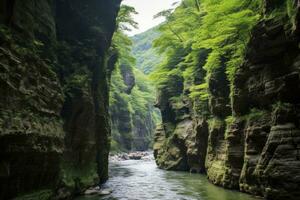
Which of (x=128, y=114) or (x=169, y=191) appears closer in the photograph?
(x=169, y=191)

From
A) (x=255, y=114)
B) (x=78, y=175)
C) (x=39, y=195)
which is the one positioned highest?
(x=255, y=114)

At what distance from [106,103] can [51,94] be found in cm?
1237

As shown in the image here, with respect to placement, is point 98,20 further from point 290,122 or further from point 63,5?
point 290,122

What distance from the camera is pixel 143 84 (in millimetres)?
87000

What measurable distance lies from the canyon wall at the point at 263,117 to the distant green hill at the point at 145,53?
94492 mm

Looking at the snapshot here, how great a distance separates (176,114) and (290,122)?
20.9 metres

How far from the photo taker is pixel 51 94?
13414 mm

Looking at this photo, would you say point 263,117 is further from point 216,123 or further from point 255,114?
point 216,123

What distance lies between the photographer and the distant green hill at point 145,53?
120750mm

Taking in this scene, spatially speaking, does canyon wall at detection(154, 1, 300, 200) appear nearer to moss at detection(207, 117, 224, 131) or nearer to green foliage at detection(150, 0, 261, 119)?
moss at detection(207, 117, 224, 131)

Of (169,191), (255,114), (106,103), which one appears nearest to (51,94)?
(169,191)

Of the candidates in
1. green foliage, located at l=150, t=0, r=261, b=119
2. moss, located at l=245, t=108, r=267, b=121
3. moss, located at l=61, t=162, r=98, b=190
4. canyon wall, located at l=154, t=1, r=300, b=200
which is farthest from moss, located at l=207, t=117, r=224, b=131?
moss, located at l=61, t=162, r=98, b=190

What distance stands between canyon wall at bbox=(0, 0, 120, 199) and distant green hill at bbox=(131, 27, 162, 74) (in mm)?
93852

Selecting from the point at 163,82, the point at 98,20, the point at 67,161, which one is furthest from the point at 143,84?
the point at 67,161
